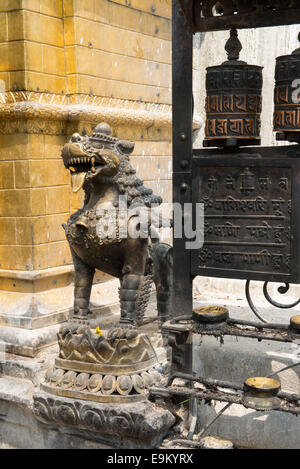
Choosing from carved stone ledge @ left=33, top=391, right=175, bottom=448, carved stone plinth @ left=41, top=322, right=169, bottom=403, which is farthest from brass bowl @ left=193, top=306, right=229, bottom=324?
carved stone ledge @ left=33, top=391, right=175, bottom=448

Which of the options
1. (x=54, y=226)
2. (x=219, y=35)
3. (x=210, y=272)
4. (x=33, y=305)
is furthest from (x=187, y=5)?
(x=219, y=35)

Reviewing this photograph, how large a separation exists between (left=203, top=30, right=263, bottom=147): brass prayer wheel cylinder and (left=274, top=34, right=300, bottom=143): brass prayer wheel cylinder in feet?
0.50

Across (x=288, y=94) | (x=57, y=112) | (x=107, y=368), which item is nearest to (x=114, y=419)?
(x=107, y=368)

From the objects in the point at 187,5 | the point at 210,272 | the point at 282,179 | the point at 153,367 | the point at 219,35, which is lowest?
the point at 153,367

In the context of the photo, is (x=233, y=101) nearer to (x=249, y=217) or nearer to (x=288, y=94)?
(x=288, y=94)

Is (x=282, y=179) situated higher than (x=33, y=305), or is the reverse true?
(x=282, y=179)

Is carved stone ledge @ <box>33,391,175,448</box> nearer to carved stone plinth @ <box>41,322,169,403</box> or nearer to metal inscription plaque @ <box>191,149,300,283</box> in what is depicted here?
carved stone plinth @ <box>41,322,169,403</box>

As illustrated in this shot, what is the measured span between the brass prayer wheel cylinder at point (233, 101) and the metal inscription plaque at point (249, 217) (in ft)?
0.48

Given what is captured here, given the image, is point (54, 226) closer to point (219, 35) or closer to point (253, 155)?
point (253, 155)

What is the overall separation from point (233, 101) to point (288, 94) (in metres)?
0.31

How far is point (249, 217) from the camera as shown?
11.0 feet
